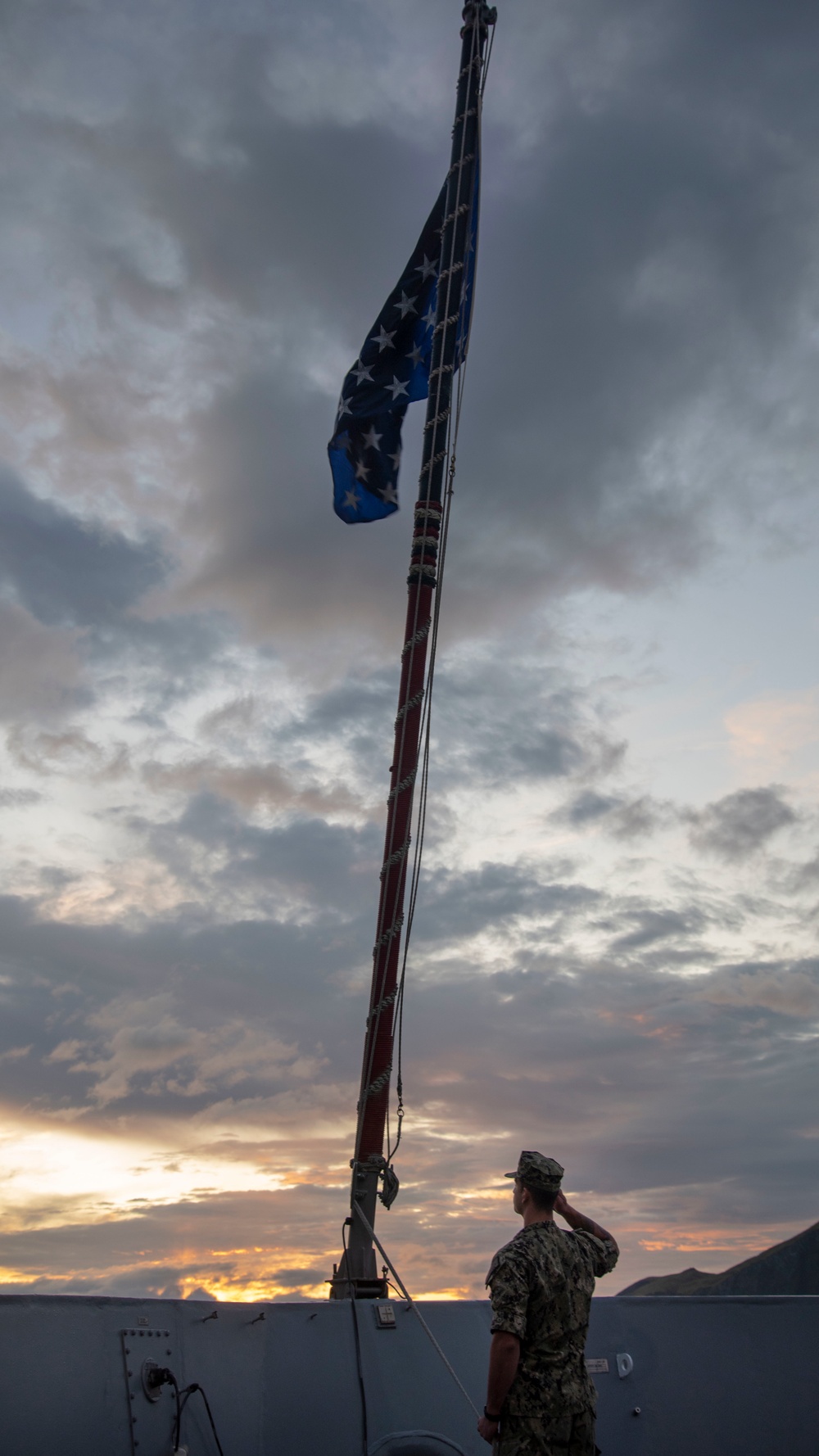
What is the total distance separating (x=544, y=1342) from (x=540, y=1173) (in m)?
0.73

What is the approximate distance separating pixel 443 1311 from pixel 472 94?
554 inches

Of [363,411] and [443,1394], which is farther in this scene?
[363,411]

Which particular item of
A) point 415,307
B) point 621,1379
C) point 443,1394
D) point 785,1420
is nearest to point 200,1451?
point 443,1394

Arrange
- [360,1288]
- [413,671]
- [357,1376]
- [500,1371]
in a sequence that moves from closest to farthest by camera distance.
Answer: [500,1371] < [357,1376] < [360,1288] < [413,671]

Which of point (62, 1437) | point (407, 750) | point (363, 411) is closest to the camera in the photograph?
point (62, 1437)

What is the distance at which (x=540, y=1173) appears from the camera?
5332 mm

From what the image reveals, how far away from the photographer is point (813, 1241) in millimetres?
137000

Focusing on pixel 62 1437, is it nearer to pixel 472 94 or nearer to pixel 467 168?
pixel 467 168

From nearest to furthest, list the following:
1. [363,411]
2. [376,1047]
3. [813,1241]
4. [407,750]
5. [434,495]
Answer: [376,1047], [407,750], [434,495], [363,411], [813,1241]

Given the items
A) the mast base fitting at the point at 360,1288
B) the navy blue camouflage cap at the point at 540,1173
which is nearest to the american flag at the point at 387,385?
the mast base fitting at the point at 360,1288

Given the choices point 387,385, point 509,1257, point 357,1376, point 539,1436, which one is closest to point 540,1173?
point 509,1257

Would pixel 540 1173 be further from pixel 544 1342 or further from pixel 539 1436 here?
pixel 539 1436

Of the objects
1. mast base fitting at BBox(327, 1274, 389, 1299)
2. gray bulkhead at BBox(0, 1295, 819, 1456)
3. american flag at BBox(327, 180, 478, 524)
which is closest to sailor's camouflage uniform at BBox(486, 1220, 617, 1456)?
gray bulkhead at BBox(0, 1295, 819, 1456)

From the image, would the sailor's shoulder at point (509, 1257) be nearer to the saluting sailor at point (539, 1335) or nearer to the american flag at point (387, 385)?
the saluting sailor at point (539, 1335)
